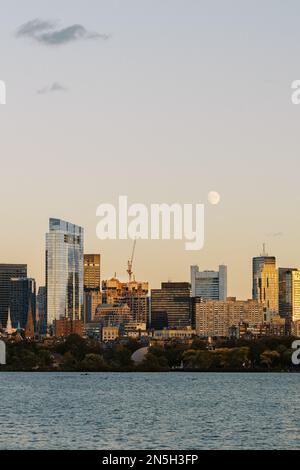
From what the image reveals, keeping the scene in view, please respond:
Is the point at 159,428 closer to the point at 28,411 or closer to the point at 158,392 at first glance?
the point at 28,411

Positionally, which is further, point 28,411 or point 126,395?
point 126,395

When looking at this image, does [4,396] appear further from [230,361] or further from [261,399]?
[230,361]

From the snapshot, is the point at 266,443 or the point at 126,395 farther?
the point at 126,395

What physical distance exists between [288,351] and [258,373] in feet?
35.9

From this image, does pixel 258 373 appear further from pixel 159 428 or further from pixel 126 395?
pixel 159 428

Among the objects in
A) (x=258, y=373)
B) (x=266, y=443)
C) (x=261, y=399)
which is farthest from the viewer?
(x=258, y=373)

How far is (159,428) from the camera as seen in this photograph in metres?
68.1

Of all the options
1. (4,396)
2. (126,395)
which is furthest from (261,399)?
(4,396)
